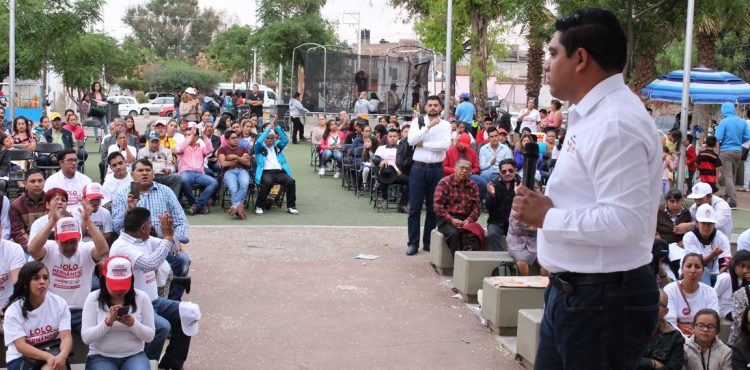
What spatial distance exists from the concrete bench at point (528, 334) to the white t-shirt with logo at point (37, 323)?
328cm

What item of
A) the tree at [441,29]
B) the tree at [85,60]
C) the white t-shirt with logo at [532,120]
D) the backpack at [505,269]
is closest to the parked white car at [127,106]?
the tree at [85,60]

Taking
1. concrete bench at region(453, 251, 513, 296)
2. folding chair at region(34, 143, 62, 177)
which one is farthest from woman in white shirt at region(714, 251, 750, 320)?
folding chair at region(34, 143, 62, 177)

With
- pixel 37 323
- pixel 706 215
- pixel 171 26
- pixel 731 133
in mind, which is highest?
pixel 171 26

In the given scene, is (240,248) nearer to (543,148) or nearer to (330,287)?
(330,287)

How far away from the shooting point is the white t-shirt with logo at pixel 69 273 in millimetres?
6273

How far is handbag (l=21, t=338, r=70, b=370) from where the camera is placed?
215 inches

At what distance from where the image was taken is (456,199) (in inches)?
389

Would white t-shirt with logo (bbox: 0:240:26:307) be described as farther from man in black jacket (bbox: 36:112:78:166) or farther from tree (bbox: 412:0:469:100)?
tree (bbox: 412:0:469:100)

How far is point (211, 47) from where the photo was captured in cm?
6406

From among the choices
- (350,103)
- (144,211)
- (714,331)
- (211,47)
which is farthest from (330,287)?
(211,47)

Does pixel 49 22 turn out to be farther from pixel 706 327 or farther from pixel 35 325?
pixel 706 327

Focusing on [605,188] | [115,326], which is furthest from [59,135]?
[605,188]

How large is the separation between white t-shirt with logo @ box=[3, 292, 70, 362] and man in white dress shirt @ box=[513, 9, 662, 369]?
12.5ft

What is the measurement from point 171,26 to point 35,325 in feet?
252
